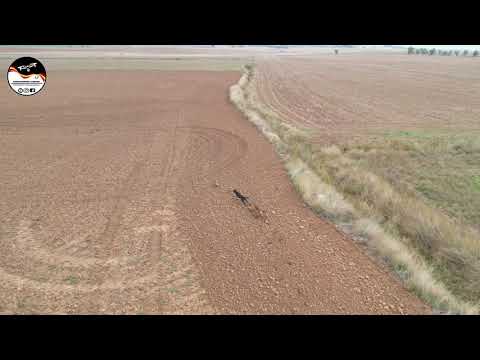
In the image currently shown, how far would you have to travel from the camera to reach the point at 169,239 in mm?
5527

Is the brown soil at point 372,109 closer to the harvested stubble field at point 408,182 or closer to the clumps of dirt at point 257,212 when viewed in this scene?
the harvested stubble field at point 408,182

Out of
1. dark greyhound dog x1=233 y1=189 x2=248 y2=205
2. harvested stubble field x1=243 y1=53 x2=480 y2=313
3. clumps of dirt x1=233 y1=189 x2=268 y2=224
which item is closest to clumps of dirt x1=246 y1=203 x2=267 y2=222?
clumps of dirt x1=233 y1=189 x2=268 y2=224

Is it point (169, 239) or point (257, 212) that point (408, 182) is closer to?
point (257, 212)

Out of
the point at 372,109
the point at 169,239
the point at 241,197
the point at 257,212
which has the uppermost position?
the point at 372,109

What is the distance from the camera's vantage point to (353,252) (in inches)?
205

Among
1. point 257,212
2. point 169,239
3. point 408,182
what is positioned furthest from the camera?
point 408,182

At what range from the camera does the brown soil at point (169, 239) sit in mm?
4156

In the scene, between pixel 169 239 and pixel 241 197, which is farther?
pixel 241 197

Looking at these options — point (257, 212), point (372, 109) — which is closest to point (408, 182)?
point (257, 212)

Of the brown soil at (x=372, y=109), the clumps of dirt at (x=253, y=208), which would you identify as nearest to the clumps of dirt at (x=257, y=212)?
the clumps of dirt at (x=253, y=208)

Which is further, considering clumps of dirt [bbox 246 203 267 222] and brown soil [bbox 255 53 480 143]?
brown soil [bbox 255 53 480 143]

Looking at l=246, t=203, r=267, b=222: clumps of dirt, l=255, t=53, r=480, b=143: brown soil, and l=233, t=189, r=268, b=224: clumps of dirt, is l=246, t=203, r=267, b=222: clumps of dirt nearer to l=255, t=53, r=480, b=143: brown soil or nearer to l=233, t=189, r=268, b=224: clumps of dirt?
l=233, t=189, r=268, b=224: clumps of dirt

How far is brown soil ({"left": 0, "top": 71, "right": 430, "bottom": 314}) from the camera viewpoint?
416 centimetres

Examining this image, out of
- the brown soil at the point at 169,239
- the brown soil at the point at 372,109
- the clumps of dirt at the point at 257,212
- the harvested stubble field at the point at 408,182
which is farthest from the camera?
the brown soil at the point at 372,109
